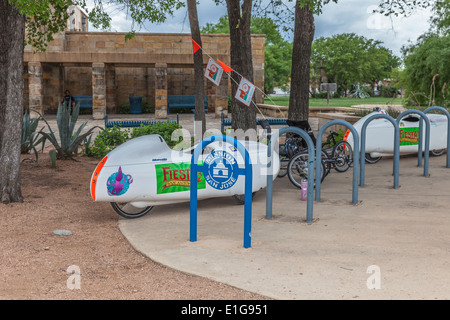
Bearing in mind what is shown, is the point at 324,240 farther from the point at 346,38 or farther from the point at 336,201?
the point at 346,38

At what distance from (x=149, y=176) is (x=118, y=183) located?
359mm

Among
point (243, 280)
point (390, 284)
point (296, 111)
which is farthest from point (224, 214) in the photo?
point (296, 111)

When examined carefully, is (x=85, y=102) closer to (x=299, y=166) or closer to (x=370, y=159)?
(x=370, y=159)

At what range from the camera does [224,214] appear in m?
6.71

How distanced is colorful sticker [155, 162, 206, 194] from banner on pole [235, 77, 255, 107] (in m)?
4.20

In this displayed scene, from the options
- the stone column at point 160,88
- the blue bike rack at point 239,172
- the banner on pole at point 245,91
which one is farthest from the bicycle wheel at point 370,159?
the stone column at point 160,88

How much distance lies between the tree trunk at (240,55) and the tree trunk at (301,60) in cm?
108

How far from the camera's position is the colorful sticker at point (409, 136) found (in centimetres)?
1066

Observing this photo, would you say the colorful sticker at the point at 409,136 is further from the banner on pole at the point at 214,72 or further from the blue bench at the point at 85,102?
the blue bench at the point at 85,102

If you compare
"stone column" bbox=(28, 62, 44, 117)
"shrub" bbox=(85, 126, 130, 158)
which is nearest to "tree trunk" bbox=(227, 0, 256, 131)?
"shrub" bbox=(85, 126, 130, 158)

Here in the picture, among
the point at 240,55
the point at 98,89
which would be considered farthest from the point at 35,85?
the point at 240,55

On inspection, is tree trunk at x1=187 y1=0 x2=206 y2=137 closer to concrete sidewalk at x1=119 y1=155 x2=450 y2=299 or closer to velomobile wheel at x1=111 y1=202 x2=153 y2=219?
concrete sidewalk at x1=119 y1=155 x2=450 y2=299

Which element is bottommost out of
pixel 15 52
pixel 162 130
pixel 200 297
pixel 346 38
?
pixel 200 297

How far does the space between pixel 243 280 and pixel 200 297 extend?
447mm
